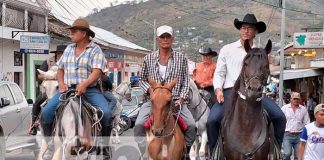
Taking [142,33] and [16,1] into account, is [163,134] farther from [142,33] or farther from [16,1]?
[142,33]

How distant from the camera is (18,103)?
50.4 feet

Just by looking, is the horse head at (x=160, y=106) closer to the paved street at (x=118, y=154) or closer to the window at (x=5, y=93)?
the paved street at (x=118, y=154)

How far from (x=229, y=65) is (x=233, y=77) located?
0.18 metres

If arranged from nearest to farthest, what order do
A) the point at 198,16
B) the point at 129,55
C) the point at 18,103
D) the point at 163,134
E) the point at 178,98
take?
the point at 163,134, the point at 178,98, the point at 18,103, the point at 129,55, the point at 198,16

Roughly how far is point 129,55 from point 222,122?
52.5 metres

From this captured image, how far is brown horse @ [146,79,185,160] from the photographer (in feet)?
24.7

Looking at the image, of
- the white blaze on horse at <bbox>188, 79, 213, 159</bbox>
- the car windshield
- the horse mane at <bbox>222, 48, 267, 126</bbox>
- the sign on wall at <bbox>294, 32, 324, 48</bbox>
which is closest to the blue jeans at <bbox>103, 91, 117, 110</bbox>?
the horse mane at <bbox>222, 48, 267, 126</bbox>

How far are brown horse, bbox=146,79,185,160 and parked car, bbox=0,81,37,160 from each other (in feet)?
20.9

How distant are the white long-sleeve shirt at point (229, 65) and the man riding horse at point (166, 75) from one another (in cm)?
61

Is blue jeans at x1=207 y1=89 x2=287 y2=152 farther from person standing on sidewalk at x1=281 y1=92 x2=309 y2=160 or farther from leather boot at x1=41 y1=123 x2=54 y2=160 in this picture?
person standing on sidewalk at x1=281 y1=92 x2=309 y2=160

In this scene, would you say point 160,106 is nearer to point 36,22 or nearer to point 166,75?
point 166,75

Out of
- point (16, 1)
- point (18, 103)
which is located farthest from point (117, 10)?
point (18, 103)

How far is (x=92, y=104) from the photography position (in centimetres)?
834

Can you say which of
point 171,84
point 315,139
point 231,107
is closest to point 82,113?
point 171,84
